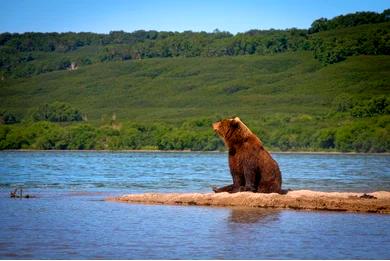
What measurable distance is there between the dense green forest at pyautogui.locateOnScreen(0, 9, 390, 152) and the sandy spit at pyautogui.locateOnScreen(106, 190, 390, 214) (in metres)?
90.4

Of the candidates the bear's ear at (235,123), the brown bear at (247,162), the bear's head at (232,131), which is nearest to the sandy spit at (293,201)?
the brown bear at (247,162)


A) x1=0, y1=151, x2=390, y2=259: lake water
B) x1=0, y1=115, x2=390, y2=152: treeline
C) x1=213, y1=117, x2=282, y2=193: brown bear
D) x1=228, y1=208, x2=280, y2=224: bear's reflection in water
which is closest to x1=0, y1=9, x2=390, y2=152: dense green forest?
x1=0, y1=115, x2=390, y2=152: treeline

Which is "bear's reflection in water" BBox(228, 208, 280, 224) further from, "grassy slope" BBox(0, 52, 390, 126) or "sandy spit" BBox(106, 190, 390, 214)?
"grassy slope" BBox(0, 52, 390, 126)

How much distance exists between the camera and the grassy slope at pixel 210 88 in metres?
146

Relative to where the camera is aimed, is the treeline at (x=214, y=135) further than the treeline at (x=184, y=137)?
Yes

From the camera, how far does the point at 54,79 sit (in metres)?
192

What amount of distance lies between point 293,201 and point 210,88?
146538mm

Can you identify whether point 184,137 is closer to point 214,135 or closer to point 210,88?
point 214,135

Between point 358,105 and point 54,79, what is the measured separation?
79.0 meters

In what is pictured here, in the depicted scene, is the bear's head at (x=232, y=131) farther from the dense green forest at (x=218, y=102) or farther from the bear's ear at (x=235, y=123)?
the dense green forest at (x=218, y=102)

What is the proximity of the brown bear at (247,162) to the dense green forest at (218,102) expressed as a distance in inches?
3547

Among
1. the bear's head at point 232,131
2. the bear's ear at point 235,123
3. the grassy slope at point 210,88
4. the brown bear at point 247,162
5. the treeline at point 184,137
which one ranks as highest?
the grassy slope at point 210,88

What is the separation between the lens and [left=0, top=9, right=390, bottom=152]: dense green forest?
12138cm

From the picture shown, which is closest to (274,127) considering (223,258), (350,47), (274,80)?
(274,80)
